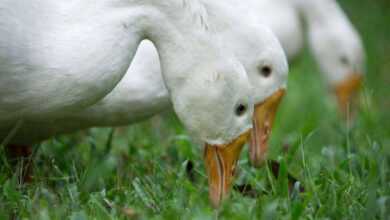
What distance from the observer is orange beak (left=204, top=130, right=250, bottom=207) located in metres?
4.02

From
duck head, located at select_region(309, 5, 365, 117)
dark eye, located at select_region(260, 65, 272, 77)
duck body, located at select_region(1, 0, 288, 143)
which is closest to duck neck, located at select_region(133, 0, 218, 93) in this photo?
duck body, located at select_region(1, 0, 288, 143)

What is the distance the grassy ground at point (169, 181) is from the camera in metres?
3.67

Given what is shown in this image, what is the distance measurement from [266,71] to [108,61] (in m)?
1.35

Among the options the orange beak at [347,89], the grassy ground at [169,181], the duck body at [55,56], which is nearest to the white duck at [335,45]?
the orange beak at [347,89]

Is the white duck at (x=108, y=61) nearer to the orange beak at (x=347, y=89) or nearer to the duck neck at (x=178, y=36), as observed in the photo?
the duck neck at (x=178, y=36)

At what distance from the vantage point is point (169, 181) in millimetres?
4258

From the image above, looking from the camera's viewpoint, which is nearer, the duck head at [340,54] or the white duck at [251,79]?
the white duck at [251,79]

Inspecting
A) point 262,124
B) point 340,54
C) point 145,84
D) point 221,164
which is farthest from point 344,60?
point 221,164

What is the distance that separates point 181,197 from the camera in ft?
12.9

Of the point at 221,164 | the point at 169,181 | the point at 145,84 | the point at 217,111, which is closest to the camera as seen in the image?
the point at 217,111

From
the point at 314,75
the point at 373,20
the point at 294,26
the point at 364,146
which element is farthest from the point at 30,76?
the point at 373,20

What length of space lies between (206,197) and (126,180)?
489 mm

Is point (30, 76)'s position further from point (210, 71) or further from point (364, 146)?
point (364, 146)

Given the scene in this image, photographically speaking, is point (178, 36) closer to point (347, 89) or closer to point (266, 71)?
point (266, 71)
